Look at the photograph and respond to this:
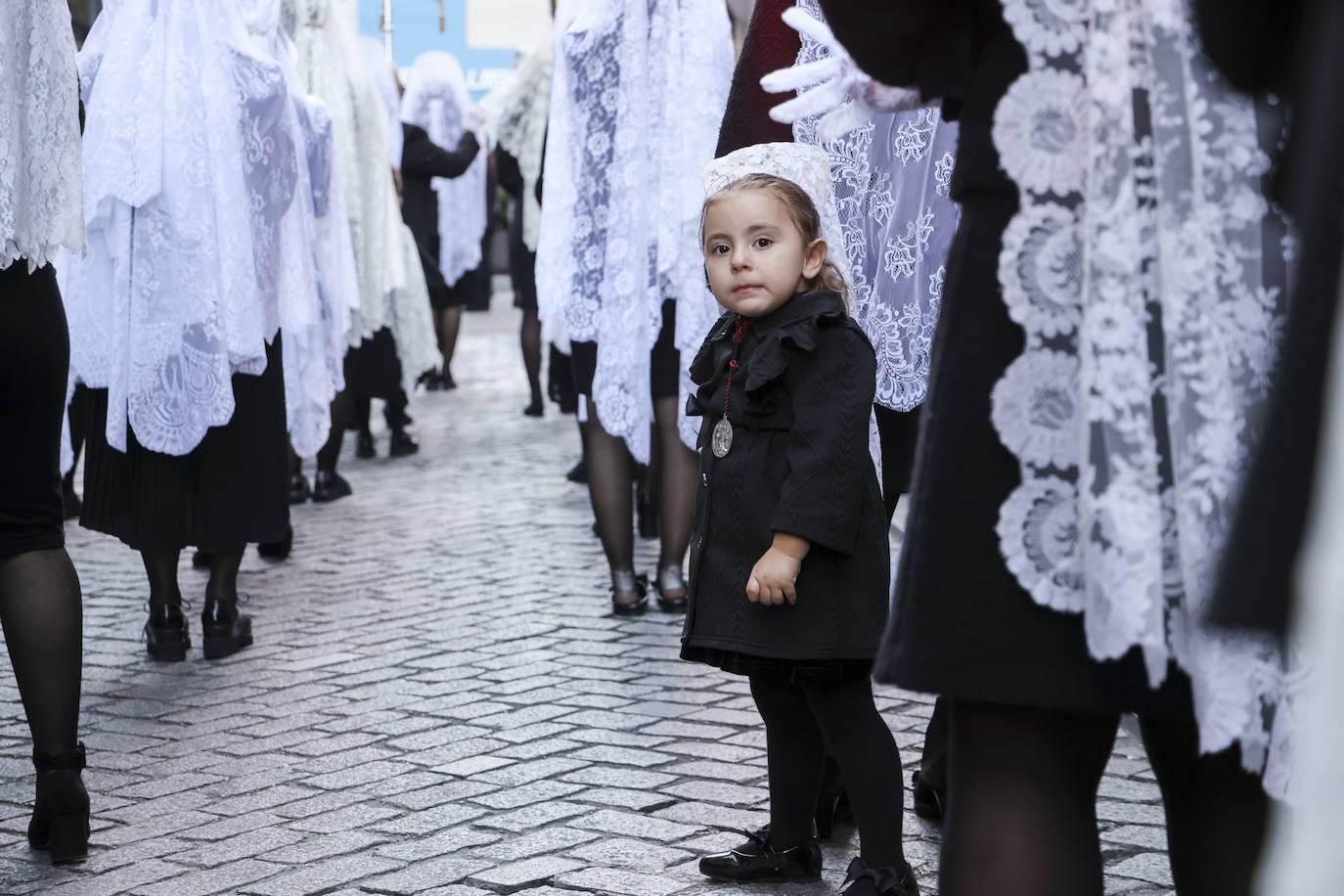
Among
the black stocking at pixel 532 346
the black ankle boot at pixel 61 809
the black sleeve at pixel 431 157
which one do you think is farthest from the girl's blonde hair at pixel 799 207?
the black stocking at pixel 532 346

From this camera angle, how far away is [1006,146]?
1758 mm

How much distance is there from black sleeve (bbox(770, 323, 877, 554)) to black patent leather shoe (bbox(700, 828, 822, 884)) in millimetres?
616

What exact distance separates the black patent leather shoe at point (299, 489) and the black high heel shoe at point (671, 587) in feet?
10.4

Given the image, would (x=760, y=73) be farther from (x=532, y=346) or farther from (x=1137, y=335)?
(x=532, y=346)

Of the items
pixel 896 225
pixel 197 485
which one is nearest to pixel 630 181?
pixel 197 485

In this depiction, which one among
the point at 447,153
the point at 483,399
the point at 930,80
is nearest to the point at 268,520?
the point at 930,80

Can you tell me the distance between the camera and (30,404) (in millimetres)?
3256

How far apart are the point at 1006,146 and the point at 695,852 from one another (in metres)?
1.97

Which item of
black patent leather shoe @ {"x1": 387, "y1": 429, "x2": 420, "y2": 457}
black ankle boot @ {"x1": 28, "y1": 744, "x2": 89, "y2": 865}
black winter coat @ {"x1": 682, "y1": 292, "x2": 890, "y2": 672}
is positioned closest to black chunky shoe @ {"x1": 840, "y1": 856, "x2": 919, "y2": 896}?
black winter coat @ {"x1": 682, "y1": 292, "x2": 890, "y2": 672}

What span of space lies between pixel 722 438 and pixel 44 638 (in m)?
1.38

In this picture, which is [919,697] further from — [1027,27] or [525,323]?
[525,323]

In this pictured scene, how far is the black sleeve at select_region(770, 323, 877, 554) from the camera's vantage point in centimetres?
294

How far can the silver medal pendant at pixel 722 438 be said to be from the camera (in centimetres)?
314

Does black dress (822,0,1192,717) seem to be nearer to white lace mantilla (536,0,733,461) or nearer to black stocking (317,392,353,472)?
white lace mantilla (536,0,733,461)
